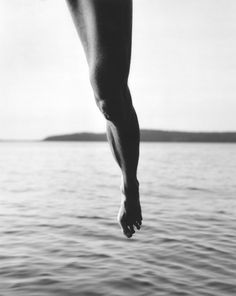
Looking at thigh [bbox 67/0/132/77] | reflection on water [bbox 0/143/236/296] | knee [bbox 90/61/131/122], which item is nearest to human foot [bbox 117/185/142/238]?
knee [bbox 90/61/131/122]

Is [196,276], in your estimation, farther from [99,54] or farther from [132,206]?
[99,54]

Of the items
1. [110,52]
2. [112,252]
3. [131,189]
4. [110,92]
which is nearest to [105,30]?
[110,52]

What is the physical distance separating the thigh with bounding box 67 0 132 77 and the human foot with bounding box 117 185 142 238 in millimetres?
614

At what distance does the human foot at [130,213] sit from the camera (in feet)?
5.99

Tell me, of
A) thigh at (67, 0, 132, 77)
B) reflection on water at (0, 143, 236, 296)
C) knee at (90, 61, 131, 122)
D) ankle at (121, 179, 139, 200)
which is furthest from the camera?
reflection on water at (0, 143, 236, 296)

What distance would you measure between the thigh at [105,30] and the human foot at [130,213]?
614mm

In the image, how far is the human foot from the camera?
183 cm

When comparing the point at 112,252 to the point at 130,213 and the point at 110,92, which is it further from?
the point at 110,92

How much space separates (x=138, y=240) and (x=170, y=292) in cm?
381

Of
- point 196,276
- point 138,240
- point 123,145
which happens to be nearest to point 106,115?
point 123,145

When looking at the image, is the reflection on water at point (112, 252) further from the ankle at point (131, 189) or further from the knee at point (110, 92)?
the knee at point (110, 92)

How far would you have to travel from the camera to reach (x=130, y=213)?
72.1 inches

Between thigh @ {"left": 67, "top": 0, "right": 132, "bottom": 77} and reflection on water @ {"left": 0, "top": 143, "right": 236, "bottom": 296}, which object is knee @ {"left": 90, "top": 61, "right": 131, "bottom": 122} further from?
reflection on water @ {"left": 0, "top": 143, "right": 236, "bottom": 296}

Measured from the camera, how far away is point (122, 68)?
4.52 feet
